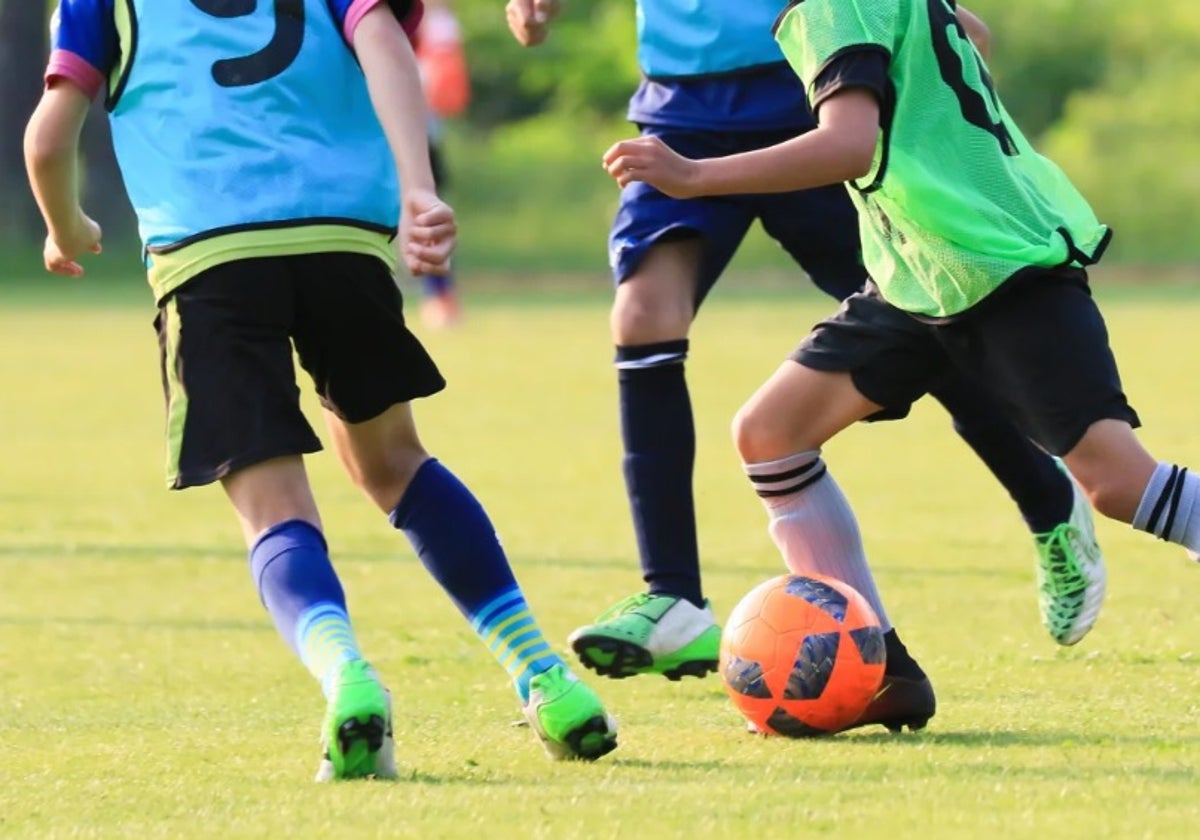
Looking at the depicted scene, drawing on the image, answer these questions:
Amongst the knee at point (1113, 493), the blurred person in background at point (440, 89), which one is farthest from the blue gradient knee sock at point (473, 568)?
the blurred person in background at point (440, 89)

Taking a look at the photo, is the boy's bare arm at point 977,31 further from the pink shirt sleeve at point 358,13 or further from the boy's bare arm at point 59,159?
the boy's bare arm at point 59,159

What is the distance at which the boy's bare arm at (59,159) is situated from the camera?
4.46 meters

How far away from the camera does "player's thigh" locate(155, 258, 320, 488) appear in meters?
4.31

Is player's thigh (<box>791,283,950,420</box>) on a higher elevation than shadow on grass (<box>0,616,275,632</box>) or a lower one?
higher

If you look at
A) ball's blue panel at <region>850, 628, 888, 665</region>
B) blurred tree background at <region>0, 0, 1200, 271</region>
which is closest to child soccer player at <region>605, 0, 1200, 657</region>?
ball's blue panel at <region>850, 628, 888, 665</region>

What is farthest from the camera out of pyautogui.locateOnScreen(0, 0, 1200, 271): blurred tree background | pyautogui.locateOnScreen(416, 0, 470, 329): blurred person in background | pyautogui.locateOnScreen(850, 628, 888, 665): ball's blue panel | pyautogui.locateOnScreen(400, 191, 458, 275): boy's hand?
pyautogui.locateOnScreen(0, 0, 1200, 271): blurred tree background

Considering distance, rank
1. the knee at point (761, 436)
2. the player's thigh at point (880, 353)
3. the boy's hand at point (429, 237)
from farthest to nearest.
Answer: the knee at point (761, 436) < the player's thigh at point (880, 353) < the boy's hand at point (429, 237)

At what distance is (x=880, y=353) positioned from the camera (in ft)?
15.8

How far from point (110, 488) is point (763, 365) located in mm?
5672

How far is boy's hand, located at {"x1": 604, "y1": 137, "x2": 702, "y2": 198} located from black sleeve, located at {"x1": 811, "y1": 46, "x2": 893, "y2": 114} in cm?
32

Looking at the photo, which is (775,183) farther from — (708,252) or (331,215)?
(708,252)

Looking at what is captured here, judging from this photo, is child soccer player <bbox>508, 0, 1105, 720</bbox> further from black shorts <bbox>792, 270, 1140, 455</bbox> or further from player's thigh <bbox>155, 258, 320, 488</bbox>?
player's thigh <bbox>155, 258, 320, 488</bbox>

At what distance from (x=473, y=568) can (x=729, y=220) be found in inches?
57.4

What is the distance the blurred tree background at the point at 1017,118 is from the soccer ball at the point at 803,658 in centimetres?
2180
